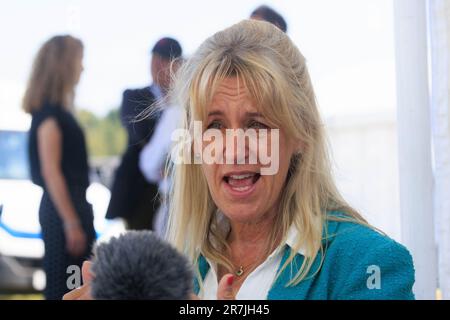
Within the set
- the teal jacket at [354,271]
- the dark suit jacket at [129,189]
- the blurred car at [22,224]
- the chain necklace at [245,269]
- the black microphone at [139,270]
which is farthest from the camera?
the blurred car at [22,224]

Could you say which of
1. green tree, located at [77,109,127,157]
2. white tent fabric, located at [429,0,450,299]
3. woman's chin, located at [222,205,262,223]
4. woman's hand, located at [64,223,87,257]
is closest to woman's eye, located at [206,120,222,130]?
woman's chin, located at [222,205,262,223]

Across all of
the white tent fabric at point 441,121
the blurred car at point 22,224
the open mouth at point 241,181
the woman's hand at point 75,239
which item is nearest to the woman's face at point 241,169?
the open mouth at point 241,181

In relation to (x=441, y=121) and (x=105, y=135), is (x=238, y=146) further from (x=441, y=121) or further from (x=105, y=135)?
(x=105, y=135)

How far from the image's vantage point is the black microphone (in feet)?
2.02

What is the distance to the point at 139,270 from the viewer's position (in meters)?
0.62

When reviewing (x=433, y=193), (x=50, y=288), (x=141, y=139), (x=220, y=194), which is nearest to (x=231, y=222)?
(x=220, y=194)

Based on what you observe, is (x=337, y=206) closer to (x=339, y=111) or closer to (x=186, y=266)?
(x=186, y=266)

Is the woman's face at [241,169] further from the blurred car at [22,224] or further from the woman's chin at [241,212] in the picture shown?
the blurred car at [22,224]

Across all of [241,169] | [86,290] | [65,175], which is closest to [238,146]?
[241,169]

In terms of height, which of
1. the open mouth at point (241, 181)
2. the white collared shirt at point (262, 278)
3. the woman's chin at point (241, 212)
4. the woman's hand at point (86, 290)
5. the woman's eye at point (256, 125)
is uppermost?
the woman's eye at point (256, 125)

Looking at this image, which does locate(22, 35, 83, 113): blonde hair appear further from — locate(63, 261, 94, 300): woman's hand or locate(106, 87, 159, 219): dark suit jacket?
locate(63, 261, 94, 300): woman's hand

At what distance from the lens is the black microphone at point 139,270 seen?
62cm

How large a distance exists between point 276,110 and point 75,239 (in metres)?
1.23

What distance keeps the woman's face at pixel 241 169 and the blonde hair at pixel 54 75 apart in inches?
52.8
